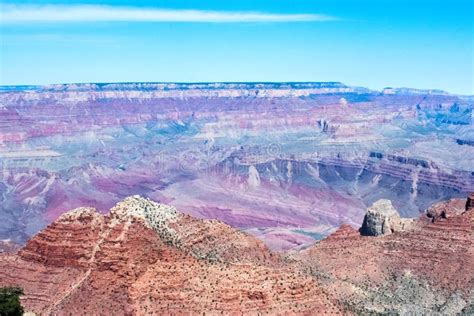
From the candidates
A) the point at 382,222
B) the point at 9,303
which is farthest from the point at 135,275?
the point at 382,222

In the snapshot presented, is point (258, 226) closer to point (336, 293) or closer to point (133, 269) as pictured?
point (336, 293)

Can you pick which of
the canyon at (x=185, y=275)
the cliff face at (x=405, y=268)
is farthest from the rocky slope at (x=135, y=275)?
the cliff face at (x=405, y=268)

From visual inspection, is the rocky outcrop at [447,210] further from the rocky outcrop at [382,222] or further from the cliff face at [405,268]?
the cliff face at [405,268]

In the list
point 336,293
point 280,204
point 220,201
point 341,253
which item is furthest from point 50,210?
point 336,293

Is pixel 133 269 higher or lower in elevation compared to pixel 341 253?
higher

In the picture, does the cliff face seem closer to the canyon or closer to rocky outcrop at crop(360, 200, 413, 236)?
the canyon

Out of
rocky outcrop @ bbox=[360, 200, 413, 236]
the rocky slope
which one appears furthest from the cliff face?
the rocky slope
